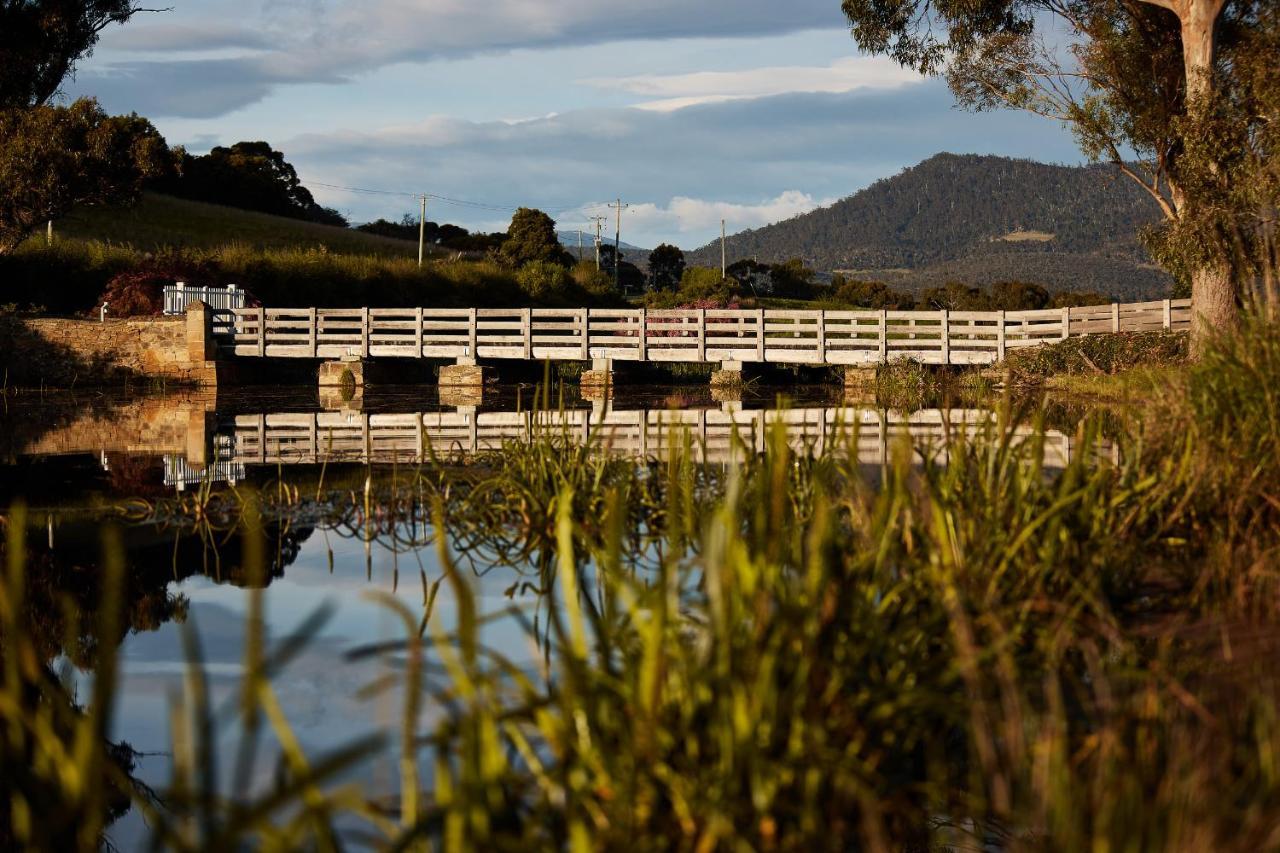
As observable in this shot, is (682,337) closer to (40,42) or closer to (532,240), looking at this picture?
(40,42)

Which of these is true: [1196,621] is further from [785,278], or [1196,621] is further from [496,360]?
[785,278]

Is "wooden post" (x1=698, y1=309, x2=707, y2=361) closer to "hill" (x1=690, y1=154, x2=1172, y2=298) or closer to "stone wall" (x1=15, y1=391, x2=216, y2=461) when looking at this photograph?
"stone wall" (x1=15, y1=391, x2=216, y2=461)

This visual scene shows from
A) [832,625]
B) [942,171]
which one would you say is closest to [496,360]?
[832,625]

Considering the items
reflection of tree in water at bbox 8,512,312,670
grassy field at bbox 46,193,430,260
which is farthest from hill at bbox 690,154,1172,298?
reflection of tree in water at bbox 8,512,312,670

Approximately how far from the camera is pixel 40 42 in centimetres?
3134

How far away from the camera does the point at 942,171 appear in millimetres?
183375

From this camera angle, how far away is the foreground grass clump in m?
2.27

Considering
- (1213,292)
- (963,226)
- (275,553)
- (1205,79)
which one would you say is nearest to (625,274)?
(1213,292)

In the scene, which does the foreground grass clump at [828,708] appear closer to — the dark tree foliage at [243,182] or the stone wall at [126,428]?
the stone wall at [126,428]

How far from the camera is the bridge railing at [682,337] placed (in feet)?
87.6

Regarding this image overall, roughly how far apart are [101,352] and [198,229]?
819 inches

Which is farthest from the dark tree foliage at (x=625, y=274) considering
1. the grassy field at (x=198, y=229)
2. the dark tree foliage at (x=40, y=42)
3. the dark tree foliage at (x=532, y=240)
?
the dark tree foliage at (x=40, y=42)

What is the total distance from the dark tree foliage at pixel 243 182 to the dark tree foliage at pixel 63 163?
2366 centimetres

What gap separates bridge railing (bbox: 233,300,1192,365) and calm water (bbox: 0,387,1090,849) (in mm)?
9856
